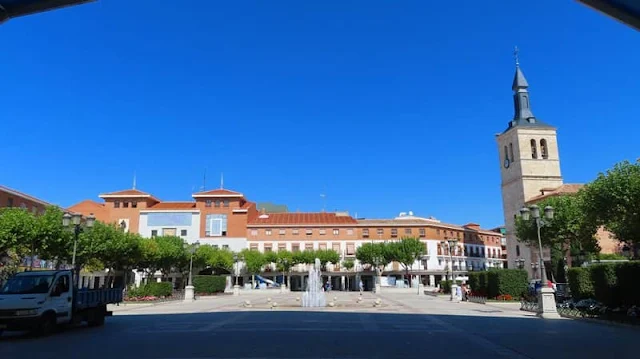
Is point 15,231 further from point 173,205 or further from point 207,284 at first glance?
point 173,205

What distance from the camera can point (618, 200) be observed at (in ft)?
83.1

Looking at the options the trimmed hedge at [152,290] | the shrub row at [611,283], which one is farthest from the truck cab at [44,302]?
the trimmed hedge at [152,290]

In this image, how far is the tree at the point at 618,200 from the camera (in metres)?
23.2

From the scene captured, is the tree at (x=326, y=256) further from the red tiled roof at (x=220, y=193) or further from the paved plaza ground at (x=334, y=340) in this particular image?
the paved plaza ground at (x=334, y=340)

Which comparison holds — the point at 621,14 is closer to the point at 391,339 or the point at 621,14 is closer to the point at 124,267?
the point at 391,339

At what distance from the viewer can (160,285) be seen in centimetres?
3753

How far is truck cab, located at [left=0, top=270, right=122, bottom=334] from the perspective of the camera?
513 inches

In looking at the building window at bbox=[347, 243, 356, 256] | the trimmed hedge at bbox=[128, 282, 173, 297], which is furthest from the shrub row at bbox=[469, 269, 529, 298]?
the building window at bbox=[347, 243, 356, 256]

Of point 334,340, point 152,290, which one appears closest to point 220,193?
point 152,290

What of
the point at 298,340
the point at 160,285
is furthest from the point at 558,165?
the point at 298,340

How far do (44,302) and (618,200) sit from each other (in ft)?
85.3

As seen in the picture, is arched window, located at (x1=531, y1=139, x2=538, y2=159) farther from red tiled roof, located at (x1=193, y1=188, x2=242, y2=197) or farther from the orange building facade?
red tiled roof, located at (x1=193, y1=188, x2=242, y2=197)

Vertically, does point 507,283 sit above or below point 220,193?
below

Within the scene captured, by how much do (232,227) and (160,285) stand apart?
36.1m
